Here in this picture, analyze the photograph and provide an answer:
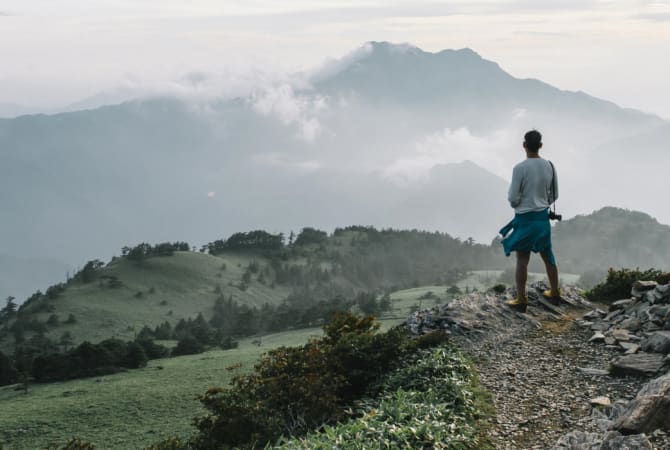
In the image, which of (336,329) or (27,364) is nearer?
(336,329)

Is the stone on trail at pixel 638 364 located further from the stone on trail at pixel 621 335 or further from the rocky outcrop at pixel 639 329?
the stone on trail at pixel 621 335

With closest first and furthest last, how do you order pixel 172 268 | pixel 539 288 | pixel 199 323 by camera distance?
pixel 539 288 < pixel 199 323 < pixel 172 268

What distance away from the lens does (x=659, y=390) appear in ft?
27.5

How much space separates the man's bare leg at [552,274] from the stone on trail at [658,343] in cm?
280

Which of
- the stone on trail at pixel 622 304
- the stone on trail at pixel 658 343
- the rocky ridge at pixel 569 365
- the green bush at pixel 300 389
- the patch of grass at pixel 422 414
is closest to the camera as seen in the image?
the rocky ridge at pixel 569 365

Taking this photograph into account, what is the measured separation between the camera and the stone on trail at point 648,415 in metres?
7.93

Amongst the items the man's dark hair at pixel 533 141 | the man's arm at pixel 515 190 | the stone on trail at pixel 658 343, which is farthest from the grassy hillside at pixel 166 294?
the stone on trail at pixel 658 343

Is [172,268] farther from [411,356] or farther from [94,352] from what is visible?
[411,356]

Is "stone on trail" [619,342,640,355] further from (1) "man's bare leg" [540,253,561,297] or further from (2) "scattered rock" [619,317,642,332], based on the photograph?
(1) "man's bare leg" [540,253,561,297]

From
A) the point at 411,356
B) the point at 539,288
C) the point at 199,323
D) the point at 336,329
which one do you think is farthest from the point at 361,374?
the point at 199,323

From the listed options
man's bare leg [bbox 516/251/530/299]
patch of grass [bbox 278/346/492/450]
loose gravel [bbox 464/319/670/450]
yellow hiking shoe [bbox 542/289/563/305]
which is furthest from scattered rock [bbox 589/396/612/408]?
yellow hiking shoe [bbox 542/289/563/305]

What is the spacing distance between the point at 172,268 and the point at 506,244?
532 ft

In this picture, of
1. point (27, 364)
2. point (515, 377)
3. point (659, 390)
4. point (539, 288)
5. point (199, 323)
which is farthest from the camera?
point (199, 323)

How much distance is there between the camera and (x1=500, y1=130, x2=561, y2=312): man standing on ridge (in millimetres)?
13680
